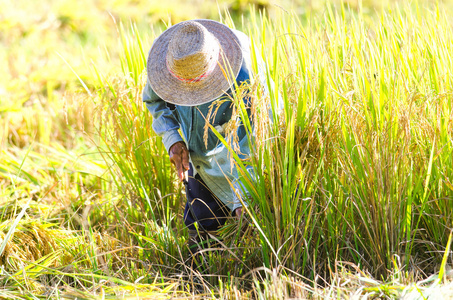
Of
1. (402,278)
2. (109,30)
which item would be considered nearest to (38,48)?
(109,30)

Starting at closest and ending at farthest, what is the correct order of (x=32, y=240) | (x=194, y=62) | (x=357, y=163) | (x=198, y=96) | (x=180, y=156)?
(x=357, y=163) < (x=194, y=62) < (x=198, y=96) < (x=180, y=156) < (x=32, y=240)

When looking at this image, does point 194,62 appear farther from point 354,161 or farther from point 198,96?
point 354,161

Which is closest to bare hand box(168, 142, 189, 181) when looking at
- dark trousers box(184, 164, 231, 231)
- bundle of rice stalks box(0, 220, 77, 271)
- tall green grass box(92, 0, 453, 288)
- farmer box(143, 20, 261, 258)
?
farmer box(143, 20, 261, 258)

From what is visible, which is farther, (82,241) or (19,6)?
(19,6)

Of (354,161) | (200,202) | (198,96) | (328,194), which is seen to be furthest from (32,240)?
(354,161)

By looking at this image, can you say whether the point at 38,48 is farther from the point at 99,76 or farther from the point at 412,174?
the point at 412,174

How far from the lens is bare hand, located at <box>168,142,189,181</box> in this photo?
1.84m

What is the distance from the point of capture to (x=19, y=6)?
24.4 feet

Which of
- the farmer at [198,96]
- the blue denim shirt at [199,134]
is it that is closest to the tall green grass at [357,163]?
the farmer at [198,96]

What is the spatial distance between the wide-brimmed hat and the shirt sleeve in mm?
154

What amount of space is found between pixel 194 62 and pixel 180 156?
48 cm

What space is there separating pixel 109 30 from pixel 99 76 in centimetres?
561

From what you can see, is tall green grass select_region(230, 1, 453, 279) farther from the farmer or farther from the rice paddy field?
the farmer

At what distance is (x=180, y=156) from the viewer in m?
1.86
